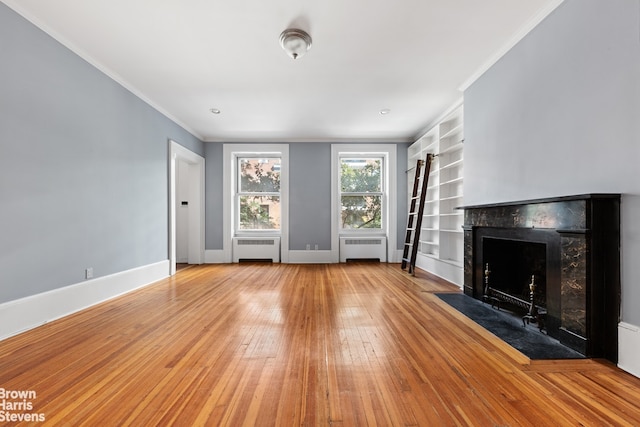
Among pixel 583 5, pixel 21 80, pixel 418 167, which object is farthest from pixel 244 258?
pixel 583 5

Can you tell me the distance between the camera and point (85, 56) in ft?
9.68

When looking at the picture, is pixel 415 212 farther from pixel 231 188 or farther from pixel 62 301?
pixel 62 301

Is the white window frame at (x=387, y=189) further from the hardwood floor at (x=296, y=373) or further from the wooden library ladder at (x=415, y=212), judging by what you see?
the hardwood floor at (x=296, y=373)

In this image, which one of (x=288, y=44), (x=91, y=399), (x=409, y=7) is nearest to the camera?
(x=91, y=399)

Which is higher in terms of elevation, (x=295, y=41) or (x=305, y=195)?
(x=295, y=41)

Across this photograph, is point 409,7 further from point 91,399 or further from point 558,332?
point 91,399

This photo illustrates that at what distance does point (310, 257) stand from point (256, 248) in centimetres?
119

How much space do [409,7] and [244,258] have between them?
5.32 m

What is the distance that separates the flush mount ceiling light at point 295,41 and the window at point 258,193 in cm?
384

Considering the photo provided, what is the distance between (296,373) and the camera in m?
1.68

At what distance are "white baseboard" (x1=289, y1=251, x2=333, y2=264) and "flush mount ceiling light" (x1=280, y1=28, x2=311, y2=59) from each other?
4197 mm

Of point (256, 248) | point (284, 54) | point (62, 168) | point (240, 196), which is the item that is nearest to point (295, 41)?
point (284, 54)

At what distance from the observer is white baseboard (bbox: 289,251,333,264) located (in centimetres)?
618

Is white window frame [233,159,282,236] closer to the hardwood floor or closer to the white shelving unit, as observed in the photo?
the white shelving unit
